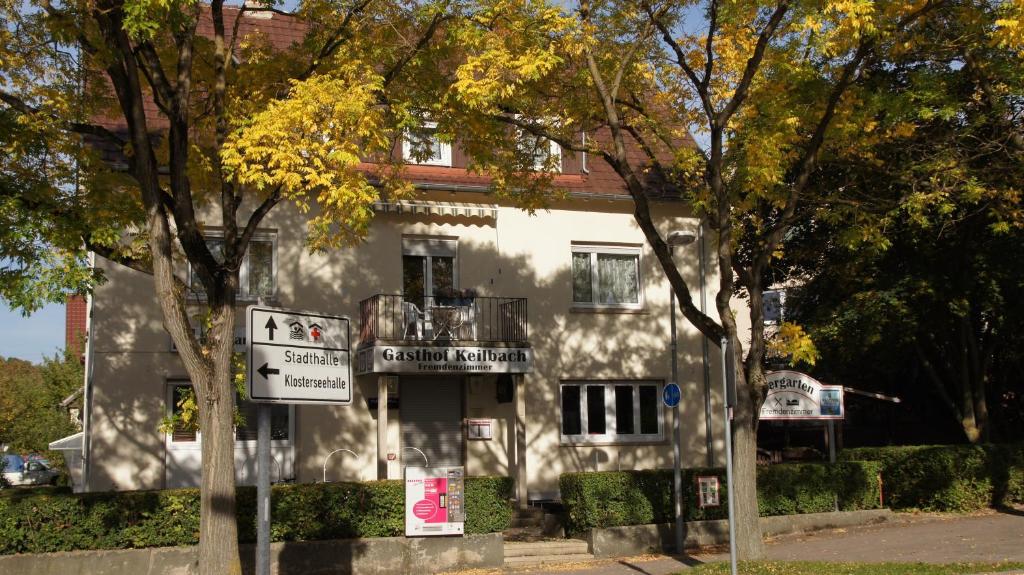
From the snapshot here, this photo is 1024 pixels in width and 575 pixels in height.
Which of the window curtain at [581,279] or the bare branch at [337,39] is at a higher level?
the bare branch at [337,39]

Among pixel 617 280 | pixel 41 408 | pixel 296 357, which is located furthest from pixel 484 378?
pixel 41 408

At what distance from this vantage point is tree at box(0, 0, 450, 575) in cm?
1044

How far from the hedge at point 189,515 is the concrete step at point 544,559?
0.58m

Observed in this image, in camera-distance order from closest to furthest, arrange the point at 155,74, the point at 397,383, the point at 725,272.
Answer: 1. the point at 155,74
2. the point at 725,272
3. the point at 397,383

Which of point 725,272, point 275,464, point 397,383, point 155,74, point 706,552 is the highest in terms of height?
point 155,74

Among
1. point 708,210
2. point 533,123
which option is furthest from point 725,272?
point 533,123

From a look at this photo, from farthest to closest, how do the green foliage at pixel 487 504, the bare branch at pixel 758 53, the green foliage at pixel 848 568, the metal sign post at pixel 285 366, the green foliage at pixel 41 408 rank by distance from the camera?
the green foliage at pixel 41 408 → the green foliage at pixel 487 504 → the bare branch at pixel 758 53 → the green foliage at pixel 848 568 → the metal sign post at pixel 285 366

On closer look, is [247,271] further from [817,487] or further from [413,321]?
[817,487]

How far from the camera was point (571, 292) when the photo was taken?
21078 millimetres

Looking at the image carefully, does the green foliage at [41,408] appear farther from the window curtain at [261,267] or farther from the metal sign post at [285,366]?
the metal sign post at [285,366]

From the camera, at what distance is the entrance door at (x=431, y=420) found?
64.4 feet

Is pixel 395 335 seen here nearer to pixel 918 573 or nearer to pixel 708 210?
pixel 708 210

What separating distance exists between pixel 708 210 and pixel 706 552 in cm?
601

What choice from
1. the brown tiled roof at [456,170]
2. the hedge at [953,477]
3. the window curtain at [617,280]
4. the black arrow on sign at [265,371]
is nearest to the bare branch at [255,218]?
Answer: the black arrow on sign at [265,371]
